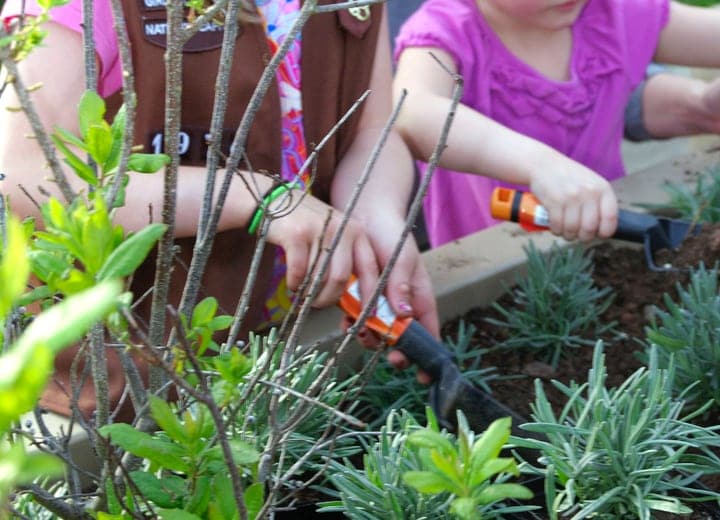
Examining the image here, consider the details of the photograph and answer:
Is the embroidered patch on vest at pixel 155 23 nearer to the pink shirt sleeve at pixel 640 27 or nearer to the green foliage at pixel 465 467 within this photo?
the green foliage at pixel 465 467

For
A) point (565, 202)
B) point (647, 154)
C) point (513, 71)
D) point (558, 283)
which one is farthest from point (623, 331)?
point (647, 154)

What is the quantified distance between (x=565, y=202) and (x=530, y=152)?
19cm

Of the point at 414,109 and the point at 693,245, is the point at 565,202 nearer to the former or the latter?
the point at 693,245

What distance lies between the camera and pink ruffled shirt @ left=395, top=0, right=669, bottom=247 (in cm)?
210

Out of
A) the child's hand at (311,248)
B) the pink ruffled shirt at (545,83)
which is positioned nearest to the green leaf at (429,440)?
the child's hand at (311,248)

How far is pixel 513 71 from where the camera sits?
2131mm

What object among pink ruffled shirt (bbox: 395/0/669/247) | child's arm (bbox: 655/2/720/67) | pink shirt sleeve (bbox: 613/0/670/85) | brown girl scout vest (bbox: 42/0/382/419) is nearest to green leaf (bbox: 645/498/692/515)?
brown girl scout vest (bbox: 42/0/382/419)

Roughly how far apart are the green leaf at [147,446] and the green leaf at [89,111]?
0.21m

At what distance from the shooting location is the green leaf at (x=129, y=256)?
0.52 m

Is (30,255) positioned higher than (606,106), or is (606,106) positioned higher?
(30,255)

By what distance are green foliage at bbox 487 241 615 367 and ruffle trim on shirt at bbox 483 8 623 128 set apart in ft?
2.31

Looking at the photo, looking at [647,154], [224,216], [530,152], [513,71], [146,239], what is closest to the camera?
[146,239]

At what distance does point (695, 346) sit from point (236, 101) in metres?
0.75

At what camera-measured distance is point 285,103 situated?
1.59 metres
